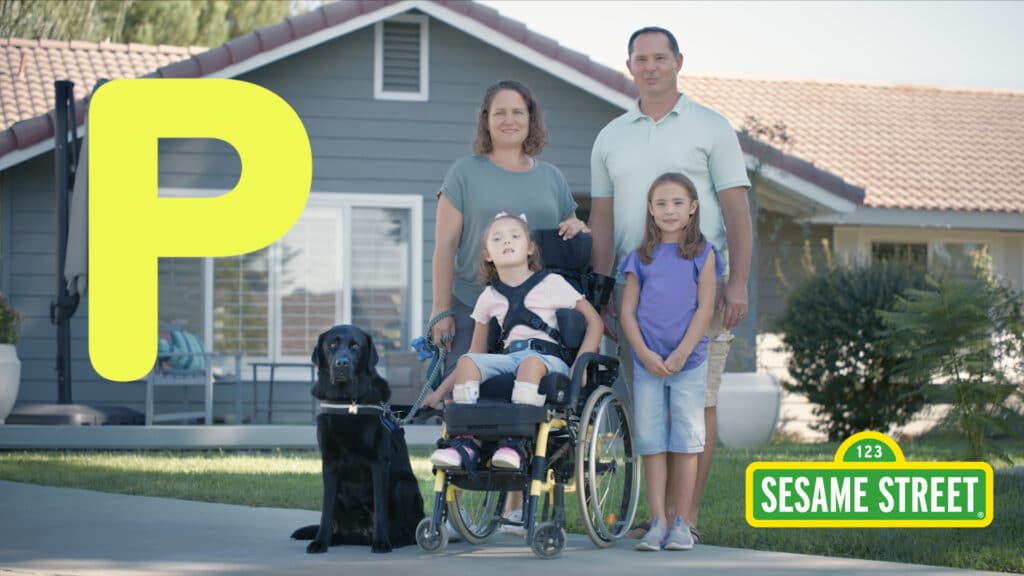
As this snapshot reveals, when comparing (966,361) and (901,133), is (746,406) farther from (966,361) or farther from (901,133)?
(901,133)

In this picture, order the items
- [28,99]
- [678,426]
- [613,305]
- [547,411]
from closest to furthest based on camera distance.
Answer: [547,411] → [678,426] → [613,305] → [28,99]

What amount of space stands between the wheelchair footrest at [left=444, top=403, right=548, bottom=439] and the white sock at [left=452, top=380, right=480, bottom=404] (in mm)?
82

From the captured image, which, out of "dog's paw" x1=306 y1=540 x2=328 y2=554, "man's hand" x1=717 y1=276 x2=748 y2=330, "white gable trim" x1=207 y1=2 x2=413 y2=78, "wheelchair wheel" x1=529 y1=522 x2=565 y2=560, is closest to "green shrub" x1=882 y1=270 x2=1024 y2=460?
"man's hand" x1=717 y1=276 x2=748 y2=330

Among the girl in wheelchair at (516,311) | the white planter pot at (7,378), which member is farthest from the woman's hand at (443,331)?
the white planter pot at (7,378)

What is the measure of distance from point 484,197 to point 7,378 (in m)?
6.79

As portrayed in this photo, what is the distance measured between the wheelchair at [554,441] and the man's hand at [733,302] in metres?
0.51

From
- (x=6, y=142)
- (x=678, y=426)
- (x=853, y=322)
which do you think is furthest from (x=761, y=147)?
(x=678, y=426)

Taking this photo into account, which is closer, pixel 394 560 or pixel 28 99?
pixel 394 560

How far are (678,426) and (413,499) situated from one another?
117cm

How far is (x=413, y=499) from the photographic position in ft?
19.4

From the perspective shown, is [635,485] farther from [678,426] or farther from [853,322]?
[853,322]

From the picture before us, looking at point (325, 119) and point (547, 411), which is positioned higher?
point (325, 119)

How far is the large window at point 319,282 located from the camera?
1332 cm

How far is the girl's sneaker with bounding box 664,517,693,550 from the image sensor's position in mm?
5695
